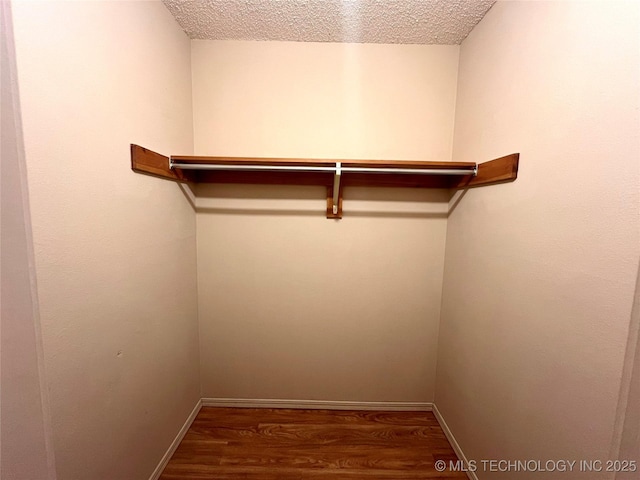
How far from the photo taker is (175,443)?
1524 mm

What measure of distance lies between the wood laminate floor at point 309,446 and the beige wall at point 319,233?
0.15 metres

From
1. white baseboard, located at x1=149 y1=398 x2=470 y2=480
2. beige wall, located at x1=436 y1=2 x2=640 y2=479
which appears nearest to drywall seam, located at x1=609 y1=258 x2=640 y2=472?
beige wall, located at x1=436 y1=2 x2=640 y2=479

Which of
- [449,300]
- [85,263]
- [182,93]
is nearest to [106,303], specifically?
[85,263]

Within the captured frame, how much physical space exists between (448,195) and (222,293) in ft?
5.65

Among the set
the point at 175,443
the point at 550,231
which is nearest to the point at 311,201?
the point at 550,231

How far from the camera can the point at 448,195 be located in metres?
1.71

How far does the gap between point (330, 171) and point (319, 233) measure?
446 mm

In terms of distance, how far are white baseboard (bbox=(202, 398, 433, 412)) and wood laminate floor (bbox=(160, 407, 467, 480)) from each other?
30mm

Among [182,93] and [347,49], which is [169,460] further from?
[347,49]

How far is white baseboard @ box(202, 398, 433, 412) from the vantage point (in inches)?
73.3

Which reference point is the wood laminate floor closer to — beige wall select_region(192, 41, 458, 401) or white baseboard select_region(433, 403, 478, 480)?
white baseboard select_region(433, 403, 478, 480)

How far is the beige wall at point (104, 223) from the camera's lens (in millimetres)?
757

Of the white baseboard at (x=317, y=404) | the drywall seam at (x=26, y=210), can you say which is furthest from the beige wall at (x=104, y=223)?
the white baseboard at (x=317, y=404)

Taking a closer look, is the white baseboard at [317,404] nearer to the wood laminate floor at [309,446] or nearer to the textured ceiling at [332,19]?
the wood laminate floor at [309,446]
